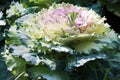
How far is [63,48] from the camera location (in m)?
1.28

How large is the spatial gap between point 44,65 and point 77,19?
242mm

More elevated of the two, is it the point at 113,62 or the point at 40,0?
the point at 40,0

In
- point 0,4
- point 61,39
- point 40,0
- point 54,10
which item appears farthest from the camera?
point 0,4

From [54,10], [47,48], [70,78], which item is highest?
[54,10]

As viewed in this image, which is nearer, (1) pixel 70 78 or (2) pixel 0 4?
(1) pixel 70 78

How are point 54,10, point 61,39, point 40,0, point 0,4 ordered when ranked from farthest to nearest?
1. point 0,4
2. point 40,0
3. point 54,10
4. point 61,39

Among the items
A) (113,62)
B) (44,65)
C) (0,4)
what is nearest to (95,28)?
(113,62)

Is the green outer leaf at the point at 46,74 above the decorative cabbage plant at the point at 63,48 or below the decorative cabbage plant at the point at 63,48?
below

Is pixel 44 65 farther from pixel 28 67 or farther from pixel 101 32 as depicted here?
pixel 101 32

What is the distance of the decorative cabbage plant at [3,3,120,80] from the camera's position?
1.29m

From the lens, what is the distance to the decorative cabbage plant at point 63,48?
4.25 feet

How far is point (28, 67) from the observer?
135cm

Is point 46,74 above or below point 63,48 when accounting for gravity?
below

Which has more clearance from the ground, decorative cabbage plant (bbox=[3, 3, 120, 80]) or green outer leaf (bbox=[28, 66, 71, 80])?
decorative cabbage plant (bbox=[3, 3, 120, 80])
